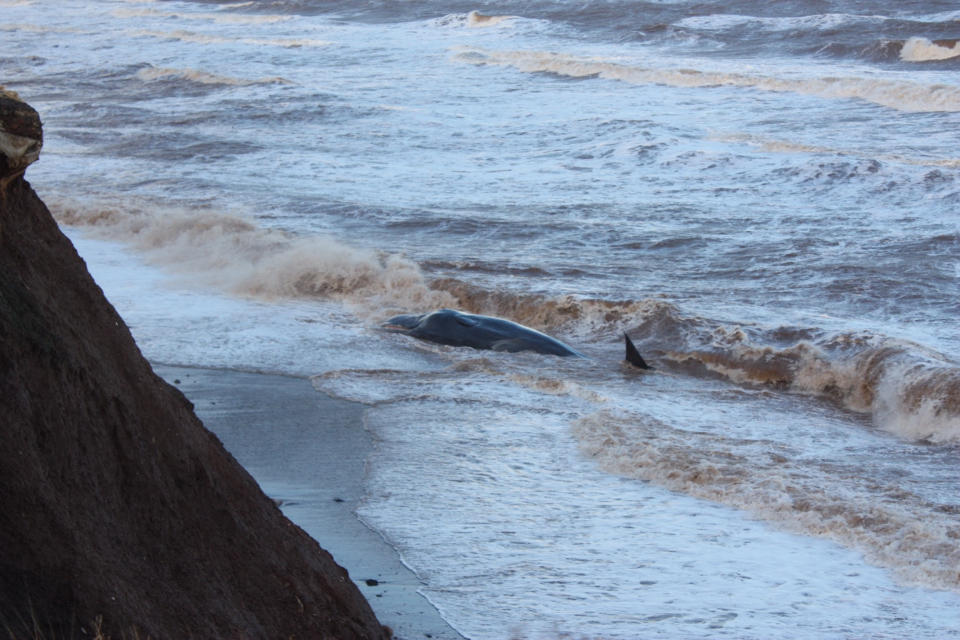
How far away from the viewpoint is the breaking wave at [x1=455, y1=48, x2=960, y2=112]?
75.2ft

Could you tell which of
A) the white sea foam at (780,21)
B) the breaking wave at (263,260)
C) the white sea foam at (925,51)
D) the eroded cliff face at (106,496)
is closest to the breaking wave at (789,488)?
the eroded cliff face at (106,496)

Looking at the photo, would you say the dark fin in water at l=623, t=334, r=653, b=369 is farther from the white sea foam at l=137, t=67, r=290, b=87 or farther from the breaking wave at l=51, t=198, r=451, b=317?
the white sea foam at l=137, t=67, r=290, b=87

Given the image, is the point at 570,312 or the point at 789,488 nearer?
the point at 789,488

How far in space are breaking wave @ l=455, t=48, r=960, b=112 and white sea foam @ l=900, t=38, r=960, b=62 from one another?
5117mm

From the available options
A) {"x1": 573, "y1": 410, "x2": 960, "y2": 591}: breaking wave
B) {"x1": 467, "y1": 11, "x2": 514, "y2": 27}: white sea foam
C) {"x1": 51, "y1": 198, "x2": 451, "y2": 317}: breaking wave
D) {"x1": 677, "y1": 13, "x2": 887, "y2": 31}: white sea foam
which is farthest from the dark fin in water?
{"x1": 467, "y1": 11, "x2": 514, "y2": 27}: white sea foam

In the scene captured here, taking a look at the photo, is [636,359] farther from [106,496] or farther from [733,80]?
[733,80]

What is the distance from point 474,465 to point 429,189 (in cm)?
1084

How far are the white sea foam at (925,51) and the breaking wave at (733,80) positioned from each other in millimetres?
5117

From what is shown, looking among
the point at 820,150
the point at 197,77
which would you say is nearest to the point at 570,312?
the point at 820,150

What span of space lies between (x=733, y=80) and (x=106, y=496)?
2507cm

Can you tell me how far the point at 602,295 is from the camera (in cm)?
1168

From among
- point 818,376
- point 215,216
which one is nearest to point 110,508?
point 818,376

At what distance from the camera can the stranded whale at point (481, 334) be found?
9.88 metres

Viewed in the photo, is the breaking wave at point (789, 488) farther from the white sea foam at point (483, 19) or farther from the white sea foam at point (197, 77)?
the white sea foam at point (483, 19)
